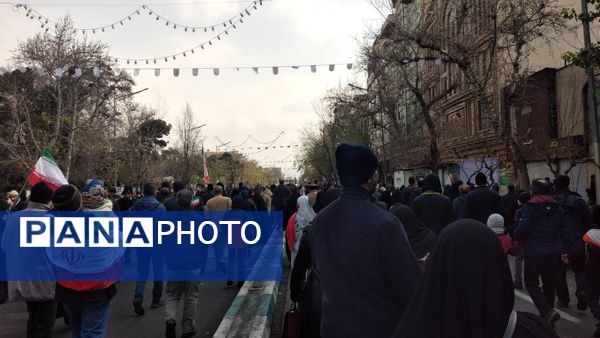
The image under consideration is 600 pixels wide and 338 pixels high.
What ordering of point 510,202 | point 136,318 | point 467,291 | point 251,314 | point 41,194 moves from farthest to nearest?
point 510,202 → point 136,318 → point 251,314 → point 41,194 → point 467,291

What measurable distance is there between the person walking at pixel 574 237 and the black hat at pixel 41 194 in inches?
232

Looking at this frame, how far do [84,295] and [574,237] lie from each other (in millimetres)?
6072

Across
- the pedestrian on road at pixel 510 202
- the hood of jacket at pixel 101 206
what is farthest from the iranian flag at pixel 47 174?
the pedestrian on road at pixel 510 202

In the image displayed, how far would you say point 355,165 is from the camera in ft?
8.97

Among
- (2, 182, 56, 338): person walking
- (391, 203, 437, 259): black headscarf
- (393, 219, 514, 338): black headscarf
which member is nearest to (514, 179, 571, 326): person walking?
(391, 203, 437, 259): black headscarf

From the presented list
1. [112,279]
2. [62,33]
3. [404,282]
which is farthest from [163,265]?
[62,33]

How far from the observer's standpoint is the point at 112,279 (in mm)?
4219

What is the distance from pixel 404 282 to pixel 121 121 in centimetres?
3399

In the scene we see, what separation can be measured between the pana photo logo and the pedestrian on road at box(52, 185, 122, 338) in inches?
5.5

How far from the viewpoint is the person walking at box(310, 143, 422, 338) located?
2.42 metres

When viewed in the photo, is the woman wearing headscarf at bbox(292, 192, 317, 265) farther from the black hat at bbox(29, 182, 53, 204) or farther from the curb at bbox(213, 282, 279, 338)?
the black hat at bbox(29, 182, 53, 204)

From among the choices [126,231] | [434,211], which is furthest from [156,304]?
[434,211]

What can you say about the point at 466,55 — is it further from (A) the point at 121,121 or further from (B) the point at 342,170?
(A) the point at 121,121

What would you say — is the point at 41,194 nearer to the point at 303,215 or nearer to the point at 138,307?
the point at 138,307
